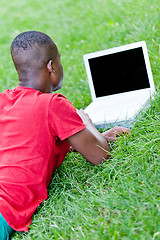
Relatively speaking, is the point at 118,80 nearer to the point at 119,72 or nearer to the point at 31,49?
the point at 119,72

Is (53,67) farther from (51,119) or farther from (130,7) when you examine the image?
(130,7)

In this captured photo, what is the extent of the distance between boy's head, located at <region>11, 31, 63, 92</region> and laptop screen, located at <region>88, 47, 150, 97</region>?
91 centimetres

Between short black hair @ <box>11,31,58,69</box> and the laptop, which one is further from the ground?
short black hair @ <box>11,31,58,69</box>

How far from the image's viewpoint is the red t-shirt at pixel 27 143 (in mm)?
2119

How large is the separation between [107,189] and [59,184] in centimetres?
44

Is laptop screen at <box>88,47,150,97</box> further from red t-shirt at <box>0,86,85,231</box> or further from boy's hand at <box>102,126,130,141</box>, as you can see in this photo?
red t-shirt at <box>0,86,85,231</box>

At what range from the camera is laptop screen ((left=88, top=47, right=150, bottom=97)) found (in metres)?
3.02

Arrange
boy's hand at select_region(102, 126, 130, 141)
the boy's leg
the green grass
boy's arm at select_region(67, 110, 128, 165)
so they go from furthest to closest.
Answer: boy's hand at select_region(102, 126, 130, 141)
boy's arm at select_region(67, 110, 128, 165)
the boy's leg
the green grass

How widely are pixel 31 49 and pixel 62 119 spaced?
0.51 m

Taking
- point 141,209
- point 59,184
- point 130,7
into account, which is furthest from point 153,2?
point 141,209

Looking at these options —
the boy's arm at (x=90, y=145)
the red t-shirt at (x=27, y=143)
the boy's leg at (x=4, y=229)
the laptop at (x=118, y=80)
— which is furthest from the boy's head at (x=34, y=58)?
the boy's leg at (x=4, y=229)

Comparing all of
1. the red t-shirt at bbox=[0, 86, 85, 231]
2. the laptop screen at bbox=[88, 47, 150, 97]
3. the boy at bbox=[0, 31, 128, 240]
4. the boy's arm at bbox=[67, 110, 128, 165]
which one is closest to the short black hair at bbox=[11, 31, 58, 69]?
the boy at bbox=[0, 31, 128, 240]

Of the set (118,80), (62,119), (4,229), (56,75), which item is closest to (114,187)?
(62,119)

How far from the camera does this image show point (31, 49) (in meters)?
2.22
